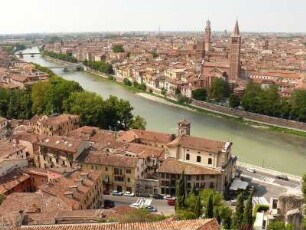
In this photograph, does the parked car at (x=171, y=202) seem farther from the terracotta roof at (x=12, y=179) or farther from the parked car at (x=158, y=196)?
the terracotta roof at (x=12, y=179)

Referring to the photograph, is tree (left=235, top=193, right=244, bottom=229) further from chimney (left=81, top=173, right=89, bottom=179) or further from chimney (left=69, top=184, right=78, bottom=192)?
chimney (left=81, top=173, right=89, bottom=179)

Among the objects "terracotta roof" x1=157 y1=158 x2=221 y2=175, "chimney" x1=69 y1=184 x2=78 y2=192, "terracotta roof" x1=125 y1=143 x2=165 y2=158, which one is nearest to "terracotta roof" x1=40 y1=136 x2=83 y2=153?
→ "terracotta roof" x1=125 y1=143 x2=165 y2=158

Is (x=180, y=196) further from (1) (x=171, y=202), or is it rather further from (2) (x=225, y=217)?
(2) (x=225, y=217)

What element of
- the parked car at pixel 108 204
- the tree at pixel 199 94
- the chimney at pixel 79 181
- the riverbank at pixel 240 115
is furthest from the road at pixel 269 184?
the tree at pixel 199 94

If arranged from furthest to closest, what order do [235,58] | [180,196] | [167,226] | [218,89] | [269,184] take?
[235,58], [218,89], [269,184], [180,196], [167,226]

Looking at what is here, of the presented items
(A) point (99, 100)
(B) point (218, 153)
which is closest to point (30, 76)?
(A) point (99, 100)

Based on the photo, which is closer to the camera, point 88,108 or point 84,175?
point 84,175

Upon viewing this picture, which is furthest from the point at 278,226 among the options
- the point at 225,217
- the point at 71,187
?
the point at 71,187
